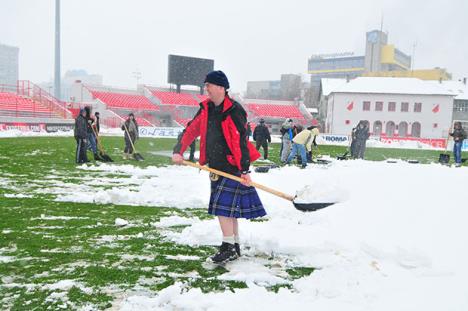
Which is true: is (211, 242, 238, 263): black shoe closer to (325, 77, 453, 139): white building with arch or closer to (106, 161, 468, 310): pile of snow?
(106, 161, 468, 310): pile of snow

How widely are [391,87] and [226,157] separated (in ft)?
185

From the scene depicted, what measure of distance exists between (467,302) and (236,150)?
7.65 ft

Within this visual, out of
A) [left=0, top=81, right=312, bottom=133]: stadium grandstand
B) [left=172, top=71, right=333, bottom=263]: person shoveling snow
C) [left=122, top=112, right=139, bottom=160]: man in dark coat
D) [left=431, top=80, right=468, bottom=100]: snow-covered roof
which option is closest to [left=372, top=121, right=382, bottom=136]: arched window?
[left=0, top=81, right=312, bottom=133]: stadium grandstand

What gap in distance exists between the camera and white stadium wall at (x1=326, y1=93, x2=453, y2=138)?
2141 inches

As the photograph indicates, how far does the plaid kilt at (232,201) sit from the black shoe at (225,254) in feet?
1.02

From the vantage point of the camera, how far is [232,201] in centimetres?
427

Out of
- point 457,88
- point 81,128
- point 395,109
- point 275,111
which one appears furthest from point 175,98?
point 81,128

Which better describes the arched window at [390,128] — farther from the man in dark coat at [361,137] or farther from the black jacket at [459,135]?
the black jacket at [459,135]

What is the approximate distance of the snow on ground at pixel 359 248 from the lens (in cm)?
323

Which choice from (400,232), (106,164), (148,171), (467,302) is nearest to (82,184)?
(148,171)

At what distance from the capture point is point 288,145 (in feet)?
53.6

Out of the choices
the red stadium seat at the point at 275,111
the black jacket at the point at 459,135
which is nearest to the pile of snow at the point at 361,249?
the black jacket at the point at 459,135

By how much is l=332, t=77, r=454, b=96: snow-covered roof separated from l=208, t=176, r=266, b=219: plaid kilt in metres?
52.8

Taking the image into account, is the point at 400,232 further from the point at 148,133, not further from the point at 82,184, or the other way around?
the point at 148,133
